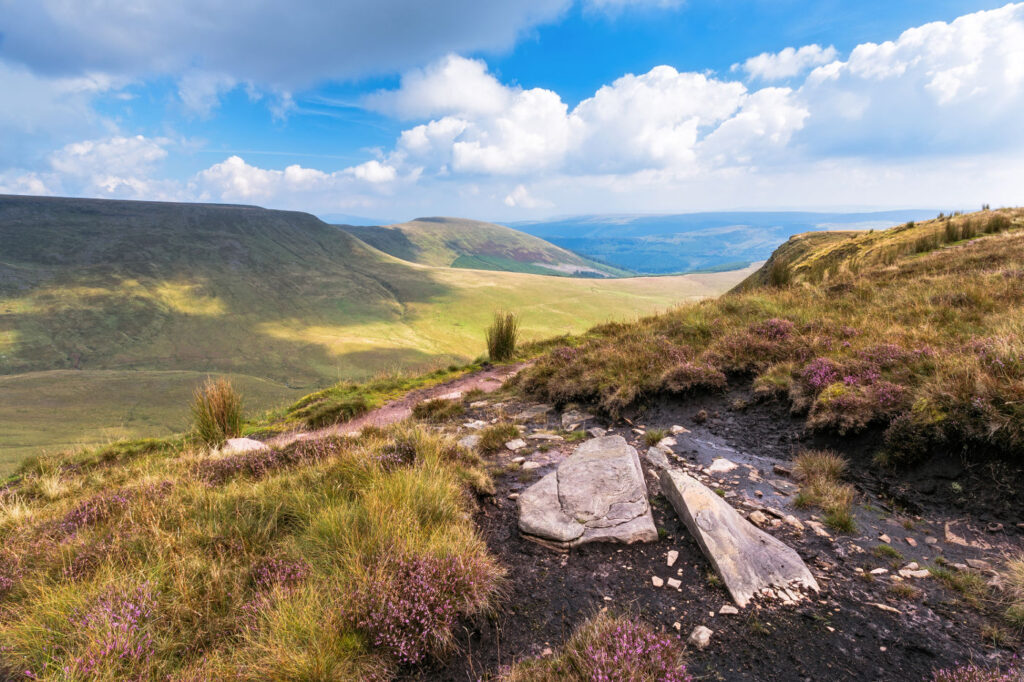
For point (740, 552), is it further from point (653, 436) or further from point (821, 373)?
point (821, 373)

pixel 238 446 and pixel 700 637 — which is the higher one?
pixel 700 637

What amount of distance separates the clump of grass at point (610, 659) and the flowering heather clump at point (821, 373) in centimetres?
500

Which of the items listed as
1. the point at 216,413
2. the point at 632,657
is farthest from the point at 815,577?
the point at 216,413

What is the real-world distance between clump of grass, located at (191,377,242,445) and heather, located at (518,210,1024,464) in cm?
702

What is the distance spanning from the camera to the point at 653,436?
21.8ft

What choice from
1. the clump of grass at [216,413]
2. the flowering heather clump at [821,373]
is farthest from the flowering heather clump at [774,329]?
the clump of grass at [216,413]

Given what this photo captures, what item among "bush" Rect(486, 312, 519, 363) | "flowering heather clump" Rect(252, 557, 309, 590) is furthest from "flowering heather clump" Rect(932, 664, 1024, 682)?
"bush" Rect(486, 312, 519, 363)

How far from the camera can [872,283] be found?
1164cm

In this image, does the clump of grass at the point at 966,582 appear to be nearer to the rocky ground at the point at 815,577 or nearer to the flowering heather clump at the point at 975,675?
the rocky ground at the point at 815,577

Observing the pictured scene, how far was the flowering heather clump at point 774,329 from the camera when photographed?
852 centimetres

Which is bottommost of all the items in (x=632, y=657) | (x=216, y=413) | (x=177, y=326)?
(x=177, y=326)

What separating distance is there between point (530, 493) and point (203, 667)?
334 cm

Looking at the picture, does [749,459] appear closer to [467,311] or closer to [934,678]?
[934,678]

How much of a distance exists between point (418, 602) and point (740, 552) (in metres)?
2.87
